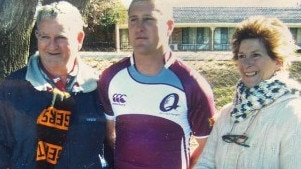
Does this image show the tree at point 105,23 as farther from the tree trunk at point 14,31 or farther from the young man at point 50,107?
the young man at point 50,107

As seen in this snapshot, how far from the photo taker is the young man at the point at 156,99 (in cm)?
361

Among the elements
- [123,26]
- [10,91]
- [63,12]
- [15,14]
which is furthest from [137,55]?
[123,26]

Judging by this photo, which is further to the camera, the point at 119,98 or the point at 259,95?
the point at 119,98

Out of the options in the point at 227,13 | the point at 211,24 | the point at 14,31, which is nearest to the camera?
the point at 14,31

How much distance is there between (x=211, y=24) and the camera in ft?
114

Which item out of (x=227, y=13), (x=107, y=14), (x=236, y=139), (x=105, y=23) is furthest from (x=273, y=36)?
(x=227, y=13)

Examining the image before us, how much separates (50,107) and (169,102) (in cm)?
77

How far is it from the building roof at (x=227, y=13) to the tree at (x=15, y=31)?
3029 centimetres

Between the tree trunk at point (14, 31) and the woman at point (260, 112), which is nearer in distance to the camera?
the woman at point (260, 112)

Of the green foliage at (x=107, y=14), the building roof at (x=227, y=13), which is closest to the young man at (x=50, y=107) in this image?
the green foliage at (x=107, y=14)

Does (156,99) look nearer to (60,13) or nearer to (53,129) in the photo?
(53,129)

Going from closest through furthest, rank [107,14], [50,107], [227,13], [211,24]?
[50,107] → [107,14] → [211,24] → [227,13]

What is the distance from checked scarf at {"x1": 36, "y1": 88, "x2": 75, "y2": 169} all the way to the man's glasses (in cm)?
102

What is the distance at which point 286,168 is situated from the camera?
3092 millimetres
